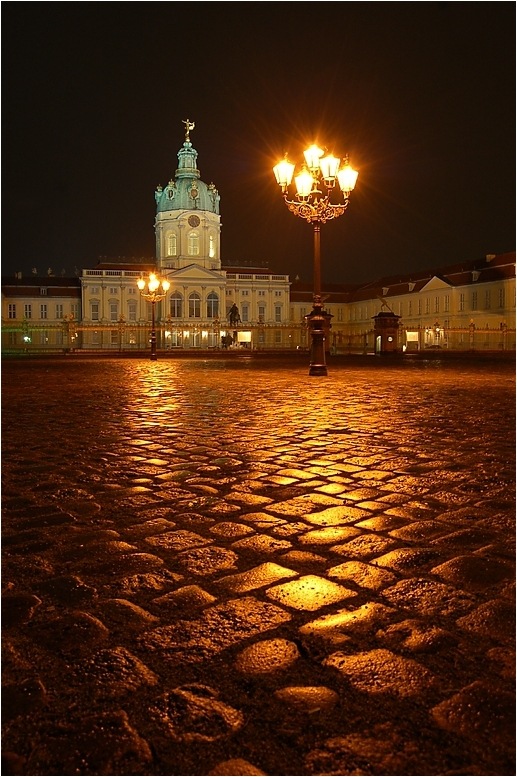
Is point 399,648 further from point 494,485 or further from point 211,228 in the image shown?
point 211,228

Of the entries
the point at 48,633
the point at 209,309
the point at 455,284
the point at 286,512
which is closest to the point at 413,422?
the point at 286,512

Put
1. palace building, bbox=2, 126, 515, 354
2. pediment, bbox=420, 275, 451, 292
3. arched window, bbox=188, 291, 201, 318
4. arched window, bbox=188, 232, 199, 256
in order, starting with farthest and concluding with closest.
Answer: arched window, bbox=188, 232, 199, 256, arched window, bbox=188, 291, 201, 318, palace building, bbox=2, 126, 515, 354, pediment, bbox=420, 275, 451, 292

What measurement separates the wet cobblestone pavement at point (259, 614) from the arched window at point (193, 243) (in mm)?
81106

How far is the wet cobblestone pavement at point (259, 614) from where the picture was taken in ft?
5.01

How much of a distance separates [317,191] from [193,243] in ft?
232

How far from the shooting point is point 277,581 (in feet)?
8.36

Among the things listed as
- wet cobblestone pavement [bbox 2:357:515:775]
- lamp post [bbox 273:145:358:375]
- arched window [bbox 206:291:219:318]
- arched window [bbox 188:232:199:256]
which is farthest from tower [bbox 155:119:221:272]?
wet cobblestone pavement [bbox 2:357:515:775]

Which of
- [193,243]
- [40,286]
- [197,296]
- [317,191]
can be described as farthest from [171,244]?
[317,191]

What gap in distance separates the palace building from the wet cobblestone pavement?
62848 mm

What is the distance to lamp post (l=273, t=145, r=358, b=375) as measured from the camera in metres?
15.1

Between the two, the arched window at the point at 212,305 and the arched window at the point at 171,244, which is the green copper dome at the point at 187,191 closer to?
the arched window at the point at 171,244

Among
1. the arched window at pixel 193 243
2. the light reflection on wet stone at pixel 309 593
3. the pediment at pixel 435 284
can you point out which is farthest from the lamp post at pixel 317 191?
the arched window at pixel 193 243

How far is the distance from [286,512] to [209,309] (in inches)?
3201

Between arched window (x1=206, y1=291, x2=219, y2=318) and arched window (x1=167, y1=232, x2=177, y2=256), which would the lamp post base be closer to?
arched window (x1=206, y1=291, x2=219, y2=318)
